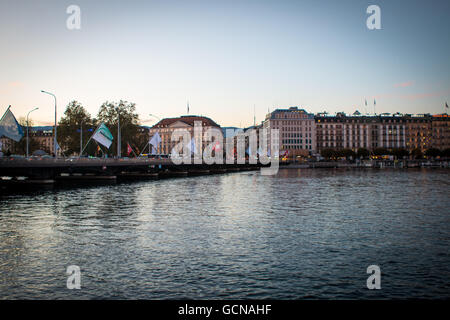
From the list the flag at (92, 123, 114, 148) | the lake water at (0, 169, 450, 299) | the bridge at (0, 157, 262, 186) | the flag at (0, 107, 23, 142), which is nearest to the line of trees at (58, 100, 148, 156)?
the bridge at (0, 157, 262, 186)

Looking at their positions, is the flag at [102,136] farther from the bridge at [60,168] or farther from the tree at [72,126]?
the tree at [72,126]

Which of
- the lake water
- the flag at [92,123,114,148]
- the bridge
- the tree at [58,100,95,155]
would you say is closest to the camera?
the lake water

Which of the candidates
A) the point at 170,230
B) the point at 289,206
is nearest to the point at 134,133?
the point at 289,206

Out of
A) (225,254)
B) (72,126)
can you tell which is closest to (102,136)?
(72,126)

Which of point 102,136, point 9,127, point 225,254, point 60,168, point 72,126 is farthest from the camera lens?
point 72,126

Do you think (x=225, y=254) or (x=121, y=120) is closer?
(x=225, y=254)

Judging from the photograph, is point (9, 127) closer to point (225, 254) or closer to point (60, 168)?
point (60, 168)

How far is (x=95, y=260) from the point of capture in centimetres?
1477

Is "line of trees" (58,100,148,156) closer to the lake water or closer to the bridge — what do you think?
the bridge

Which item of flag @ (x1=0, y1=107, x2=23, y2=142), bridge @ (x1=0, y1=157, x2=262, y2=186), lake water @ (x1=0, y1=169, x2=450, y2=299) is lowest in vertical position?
lake water @ (x1=0, y1=169, x2=450, y2=299)
